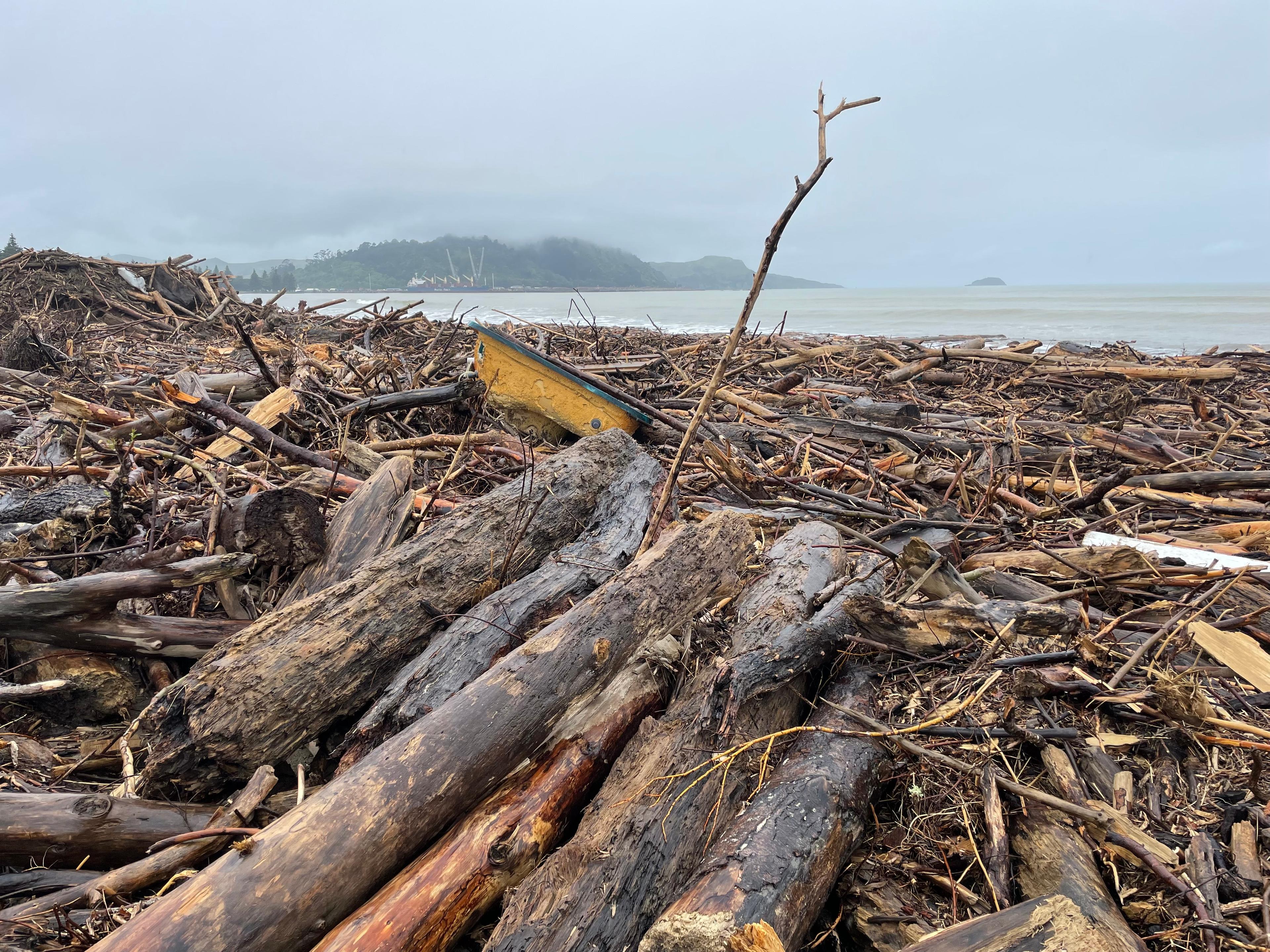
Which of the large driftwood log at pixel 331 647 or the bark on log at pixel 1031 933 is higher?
the large driftwood log at pixel 331 647

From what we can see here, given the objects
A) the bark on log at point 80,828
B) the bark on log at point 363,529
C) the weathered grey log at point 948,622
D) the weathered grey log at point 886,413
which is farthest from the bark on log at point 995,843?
the weathered grey log at point 886,413

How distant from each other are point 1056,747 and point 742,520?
1587 millimetres

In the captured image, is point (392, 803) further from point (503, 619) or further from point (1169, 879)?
point (1169, 879)

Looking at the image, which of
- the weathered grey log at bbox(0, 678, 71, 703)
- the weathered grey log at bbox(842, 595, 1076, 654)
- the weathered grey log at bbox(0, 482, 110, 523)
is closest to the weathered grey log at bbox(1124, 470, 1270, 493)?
Result: the weathered grey log at bbox(842, 595, 1076, 654)

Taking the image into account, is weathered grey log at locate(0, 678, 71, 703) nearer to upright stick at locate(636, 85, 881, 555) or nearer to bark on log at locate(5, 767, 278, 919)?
bark on log at locate(5, 767, 278, 919)

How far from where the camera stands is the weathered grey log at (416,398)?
5.52m

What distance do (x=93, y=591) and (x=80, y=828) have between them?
36.6 inches

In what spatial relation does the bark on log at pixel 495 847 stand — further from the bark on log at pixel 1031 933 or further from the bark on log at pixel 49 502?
the bark on log at pixel 49 502

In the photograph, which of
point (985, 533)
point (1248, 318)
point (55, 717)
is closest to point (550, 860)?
point (55, 717)

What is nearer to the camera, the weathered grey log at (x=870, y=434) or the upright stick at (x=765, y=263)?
the upright stick at (x=765, y=263)

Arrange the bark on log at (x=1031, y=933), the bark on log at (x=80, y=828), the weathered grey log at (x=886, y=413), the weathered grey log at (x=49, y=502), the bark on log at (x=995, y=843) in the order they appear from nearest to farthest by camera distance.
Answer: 1. the bark on log at (x=1031, y=933)
2. the bark on log at (x=995, y=843)
3. the bark on log at (x=80, y=828)
4. the weathered grey log at (x=49, y=502)
5. the weathered grey log at (x=886, y=413)

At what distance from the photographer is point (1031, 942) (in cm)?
140

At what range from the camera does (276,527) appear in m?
3.01

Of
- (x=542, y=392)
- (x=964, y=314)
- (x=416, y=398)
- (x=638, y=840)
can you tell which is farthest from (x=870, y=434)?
(x=964, y=314)
